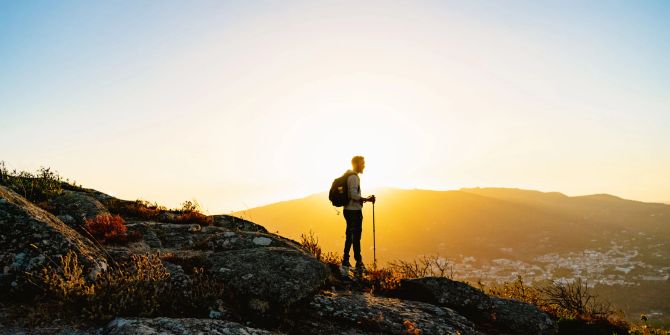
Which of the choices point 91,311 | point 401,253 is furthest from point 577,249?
point 91,311

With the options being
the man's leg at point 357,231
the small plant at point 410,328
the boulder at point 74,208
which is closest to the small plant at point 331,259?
the man's leg at point 357,231

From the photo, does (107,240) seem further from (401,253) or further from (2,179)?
(401,253)

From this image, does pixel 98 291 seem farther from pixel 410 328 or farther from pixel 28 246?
pixel 410 328

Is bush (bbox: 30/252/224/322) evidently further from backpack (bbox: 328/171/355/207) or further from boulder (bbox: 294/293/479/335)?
backpack (bbox: 328/171/355/207)

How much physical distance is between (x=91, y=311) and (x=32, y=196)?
6.98 meters

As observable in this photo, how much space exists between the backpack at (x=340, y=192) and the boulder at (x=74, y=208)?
6.02m

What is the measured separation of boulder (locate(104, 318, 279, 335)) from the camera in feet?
15.7

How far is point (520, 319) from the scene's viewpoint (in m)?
8.85

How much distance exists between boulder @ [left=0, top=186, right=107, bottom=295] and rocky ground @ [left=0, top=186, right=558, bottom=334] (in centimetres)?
1

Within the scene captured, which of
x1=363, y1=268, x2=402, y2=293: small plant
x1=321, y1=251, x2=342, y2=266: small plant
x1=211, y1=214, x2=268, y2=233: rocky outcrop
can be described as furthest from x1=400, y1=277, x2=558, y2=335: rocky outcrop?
x1=211, y1=214, x2=268, y2=233: rocky outcrop

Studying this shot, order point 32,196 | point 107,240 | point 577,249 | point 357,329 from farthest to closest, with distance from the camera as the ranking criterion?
point 577,249, point 32,196, point 107,240, point 357,329

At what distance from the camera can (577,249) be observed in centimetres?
17925

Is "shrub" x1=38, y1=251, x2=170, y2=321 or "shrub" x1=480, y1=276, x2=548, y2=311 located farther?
"shrub" x1=480, y1=276, x2=548, y2=311

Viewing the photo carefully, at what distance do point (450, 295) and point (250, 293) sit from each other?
4.59 m
